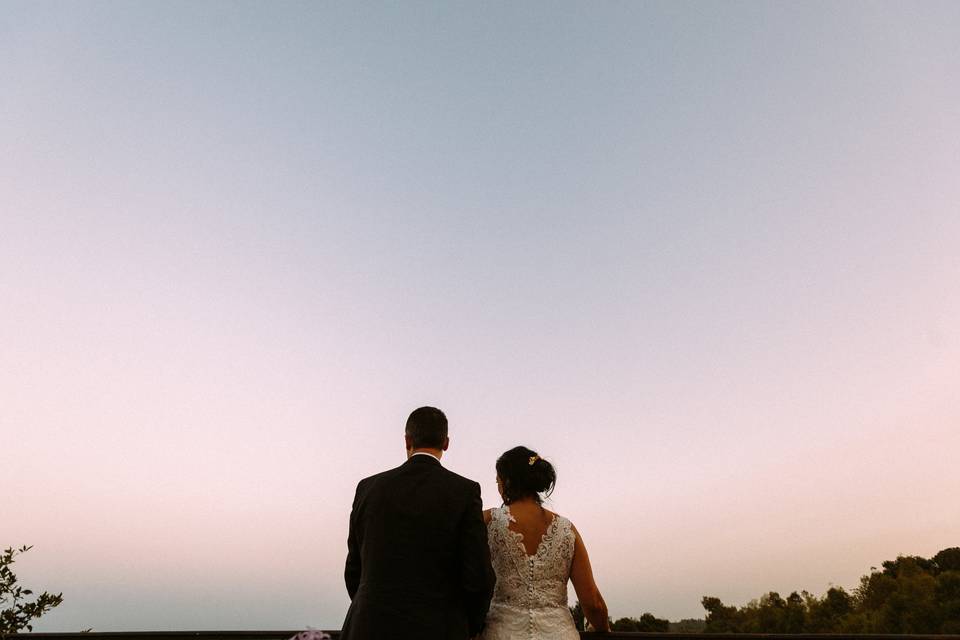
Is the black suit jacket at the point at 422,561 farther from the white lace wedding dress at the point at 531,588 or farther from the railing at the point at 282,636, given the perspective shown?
the railing at the point at 282,636

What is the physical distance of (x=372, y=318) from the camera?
570 inches

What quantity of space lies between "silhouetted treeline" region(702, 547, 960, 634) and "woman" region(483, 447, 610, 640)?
114ft

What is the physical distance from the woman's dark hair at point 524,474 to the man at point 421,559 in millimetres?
470

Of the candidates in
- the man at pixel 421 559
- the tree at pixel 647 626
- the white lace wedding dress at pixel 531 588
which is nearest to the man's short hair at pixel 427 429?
the man at pixel 421 559

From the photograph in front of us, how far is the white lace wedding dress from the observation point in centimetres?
289

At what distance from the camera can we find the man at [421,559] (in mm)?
2377

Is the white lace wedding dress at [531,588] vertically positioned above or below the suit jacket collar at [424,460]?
below

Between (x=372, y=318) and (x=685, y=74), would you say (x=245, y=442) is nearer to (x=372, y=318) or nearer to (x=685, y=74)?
(x=372, y=318)

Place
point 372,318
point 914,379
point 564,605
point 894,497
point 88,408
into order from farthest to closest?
point 894,497 < point 914,379 < point 372,318 < point 88,408 < point 564,605

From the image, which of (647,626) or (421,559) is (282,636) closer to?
(421,559)

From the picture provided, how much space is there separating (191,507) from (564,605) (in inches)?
637

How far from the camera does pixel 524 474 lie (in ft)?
9.99

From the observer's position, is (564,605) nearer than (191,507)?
Yes

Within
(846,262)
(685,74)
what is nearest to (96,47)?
(685,74)
